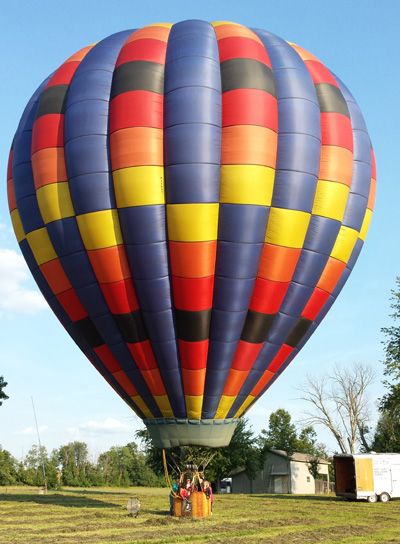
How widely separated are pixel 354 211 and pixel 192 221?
552 centimetres

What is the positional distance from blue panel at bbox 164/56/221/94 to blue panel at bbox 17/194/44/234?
16.2 feet

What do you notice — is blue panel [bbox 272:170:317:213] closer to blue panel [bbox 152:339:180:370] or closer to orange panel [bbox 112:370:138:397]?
blue panel [bbox 152:339:180:370]

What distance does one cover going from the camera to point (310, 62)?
60.1 ft

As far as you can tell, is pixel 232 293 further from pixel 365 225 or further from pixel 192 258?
pixel 365 225

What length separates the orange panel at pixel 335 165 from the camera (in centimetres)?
1648

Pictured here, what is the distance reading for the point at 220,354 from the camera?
16234 millimetres

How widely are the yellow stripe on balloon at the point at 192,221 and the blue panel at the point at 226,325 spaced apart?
219cm

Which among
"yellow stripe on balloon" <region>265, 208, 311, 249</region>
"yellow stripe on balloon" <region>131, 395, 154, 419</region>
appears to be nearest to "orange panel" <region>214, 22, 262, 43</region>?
"yellow stripe on balloon" <region>265, 208, 311, 249</region>

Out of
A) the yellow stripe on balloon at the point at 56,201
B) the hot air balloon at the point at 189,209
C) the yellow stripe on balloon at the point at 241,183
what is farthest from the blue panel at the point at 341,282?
the yellow stripe on balloon at the point at 56,201

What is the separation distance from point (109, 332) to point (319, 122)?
8.28 m

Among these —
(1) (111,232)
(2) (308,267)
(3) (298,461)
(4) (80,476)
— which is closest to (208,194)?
(1) (111,232)

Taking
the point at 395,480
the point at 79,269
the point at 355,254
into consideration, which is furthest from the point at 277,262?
the point at 395,480

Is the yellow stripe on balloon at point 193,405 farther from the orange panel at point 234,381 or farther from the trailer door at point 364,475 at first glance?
the trailer door at point 364,475

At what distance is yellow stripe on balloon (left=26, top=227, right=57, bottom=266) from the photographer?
54.9 feet
